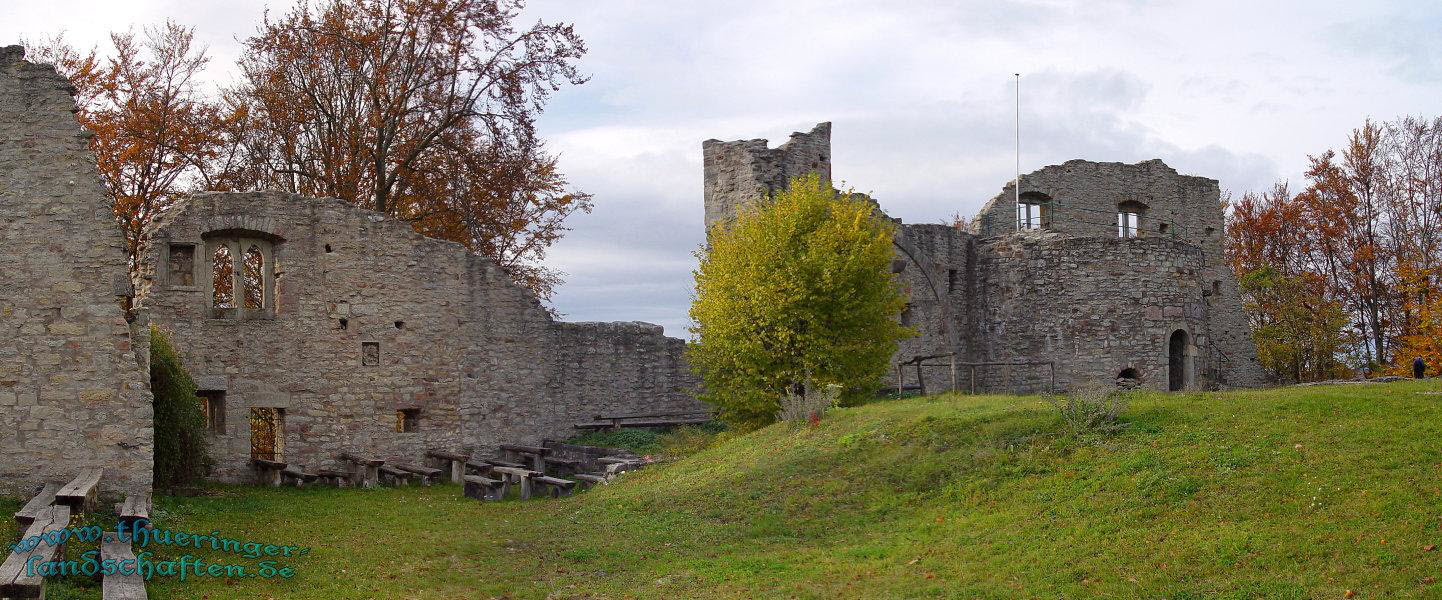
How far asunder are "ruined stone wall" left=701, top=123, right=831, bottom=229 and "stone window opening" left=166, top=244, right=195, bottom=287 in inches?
390

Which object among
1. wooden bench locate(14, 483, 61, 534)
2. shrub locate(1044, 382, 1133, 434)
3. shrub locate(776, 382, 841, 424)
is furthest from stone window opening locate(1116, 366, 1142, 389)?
wooden bench locate(14, 483, 61, 534)

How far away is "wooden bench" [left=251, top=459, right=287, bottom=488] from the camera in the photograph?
1827 centimetres

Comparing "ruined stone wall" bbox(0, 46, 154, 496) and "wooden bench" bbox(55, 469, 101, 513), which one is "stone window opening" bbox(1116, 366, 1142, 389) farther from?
"wooden bench" bbox(55, 469, 101, 513)

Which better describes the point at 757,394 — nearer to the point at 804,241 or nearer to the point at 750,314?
the point at 750,314

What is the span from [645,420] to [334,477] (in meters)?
5.86

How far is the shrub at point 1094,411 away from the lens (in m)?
12.9

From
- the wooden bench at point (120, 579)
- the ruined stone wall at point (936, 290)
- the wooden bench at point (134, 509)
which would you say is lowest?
the wooden bench at point (120, 579)

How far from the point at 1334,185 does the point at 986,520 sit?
28640 mm

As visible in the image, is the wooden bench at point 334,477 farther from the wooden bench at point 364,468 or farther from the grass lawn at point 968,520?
the grass lawn at point 968,520

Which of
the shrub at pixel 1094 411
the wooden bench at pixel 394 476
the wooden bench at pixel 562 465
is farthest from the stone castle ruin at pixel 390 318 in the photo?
the shrub at pixel 1094 411

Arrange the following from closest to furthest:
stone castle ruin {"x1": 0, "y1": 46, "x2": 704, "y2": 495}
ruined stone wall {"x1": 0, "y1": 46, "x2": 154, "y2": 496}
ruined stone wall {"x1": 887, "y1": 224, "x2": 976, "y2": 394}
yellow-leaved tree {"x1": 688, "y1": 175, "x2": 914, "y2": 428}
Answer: ruined stone wall {"x1": 0, "y1": 46, "x2": 154, "y2": 496}
stone castle ruin {"x1": 0, "y1": 46, "x2": 704, "y2": 495}
yellow-leaved tree {"x1": 688, "y1": 175, "x2": 914, "y2": 428}
ruined stone wall {"x1": 887, "y1": 224, "x2": 976, "y2": 394}

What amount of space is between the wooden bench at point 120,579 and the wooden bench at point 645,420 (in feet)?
40.1

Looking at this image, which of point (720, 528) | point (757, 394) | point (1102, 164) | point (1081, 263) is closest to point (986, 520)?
point (720, 528)

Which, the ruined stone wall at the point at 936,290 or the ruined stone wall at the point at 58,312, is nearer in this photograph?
the ruined stone wall at the point at 58,312
